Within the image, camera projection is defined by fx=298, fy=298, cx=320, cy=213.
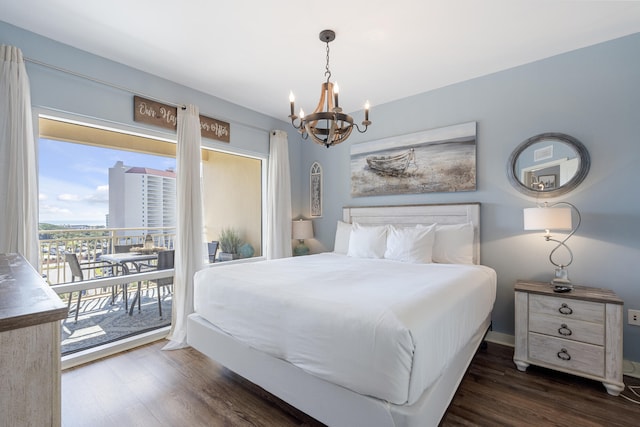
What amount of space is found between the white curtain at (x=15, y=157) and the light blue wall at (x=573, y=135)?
3.51m

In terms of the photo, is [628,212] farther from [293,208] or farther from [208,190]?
[208,190]

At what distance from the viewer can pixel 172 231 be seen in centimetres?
349

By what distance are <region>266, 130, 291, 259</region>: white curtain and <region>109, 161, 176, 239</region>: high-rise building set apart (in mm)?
1225

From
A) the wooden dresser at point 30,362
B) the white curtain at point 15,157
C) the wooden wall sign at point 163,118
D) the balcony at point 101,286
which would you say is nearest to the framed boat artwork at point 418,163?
the wooden wall sign at point 163,118

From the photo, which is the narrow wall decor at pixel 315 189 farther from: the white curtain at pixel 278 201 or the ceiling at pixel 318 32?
the ceiling at pixel 318 32

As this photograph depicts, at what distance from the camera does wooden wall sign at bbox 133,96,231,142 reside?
2.88 m

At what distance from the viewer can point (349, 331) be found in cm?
140

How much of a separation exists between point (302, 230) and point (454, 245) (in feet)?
6.79

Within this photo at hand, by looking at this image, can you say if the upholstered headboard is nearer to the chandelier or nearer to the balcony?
the chandelier

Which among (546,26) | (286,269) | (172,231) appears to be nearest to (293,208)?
(172,231)

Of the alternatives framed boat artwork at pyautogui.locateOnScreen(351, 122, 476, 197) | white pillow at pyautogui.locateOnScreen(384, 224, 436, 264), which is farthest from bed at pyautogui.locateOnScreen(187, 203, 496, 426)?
framed boat artwork at pyautogui.locateOnScreen(351, 122, 476, 197)

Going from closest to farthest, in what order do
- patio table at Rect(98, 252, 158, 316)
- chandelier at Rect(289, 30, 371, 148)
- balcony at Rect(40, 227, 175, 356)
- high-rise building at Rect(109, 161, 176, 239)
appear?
chandelier at Rect(289, 30, 371, 148)
balcony at Rect(40, 227, 175, 356)
patio table at Rect(98, 252, 158, 316)
high-rise building at Rect(109, 161, 176, 239)

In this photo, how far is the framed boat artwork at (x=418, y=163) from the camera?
313cm

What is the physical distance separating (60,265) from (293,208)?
275cm
